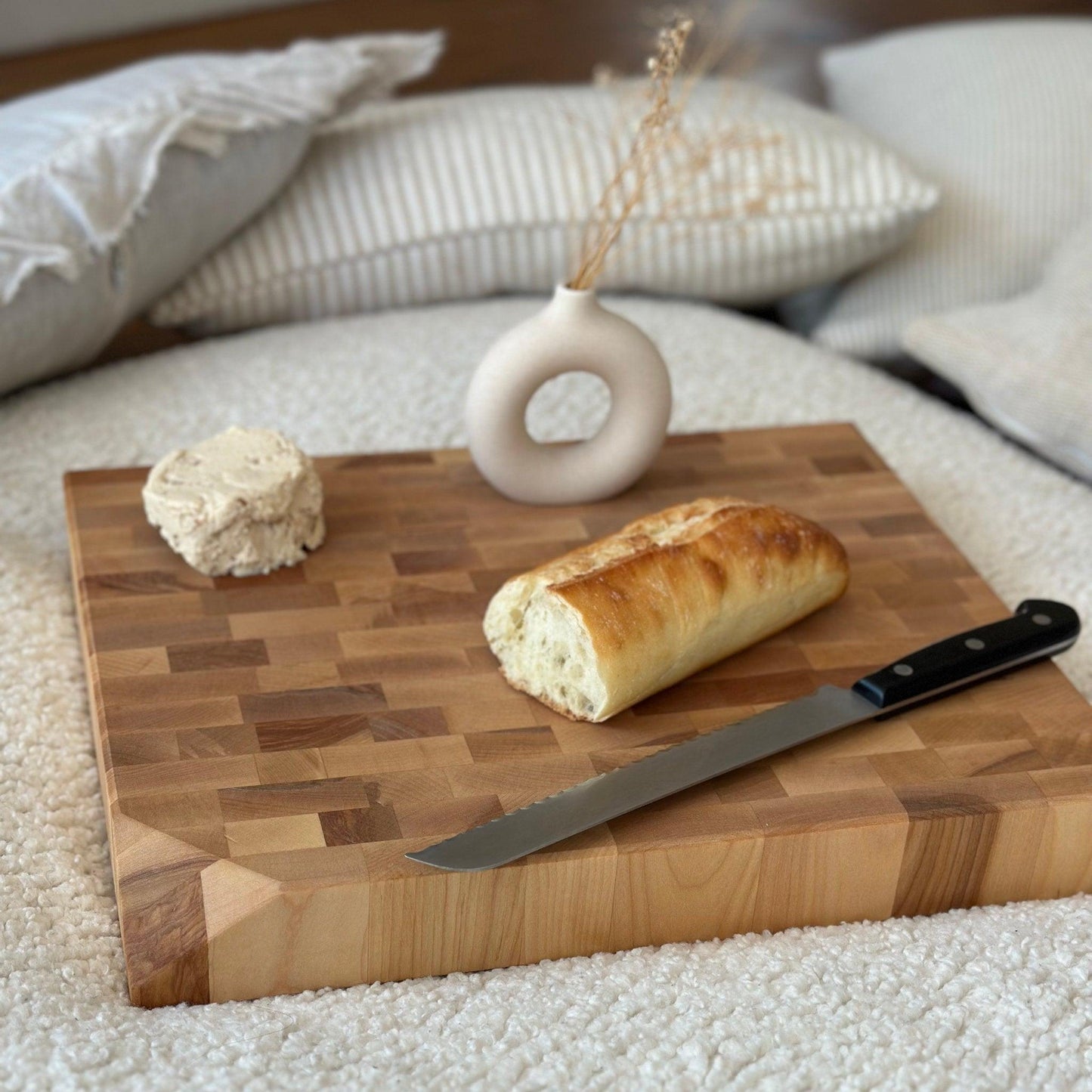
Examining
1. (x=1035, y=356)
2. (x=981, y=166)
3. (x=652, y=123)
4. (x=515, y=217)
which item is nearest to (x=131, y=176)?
(x=515, y=217)

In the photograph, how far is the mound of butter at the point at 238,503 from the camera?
0.78m

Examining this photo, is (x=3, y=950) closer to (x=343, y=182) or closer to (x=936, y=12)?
→ (x=343, y=182)

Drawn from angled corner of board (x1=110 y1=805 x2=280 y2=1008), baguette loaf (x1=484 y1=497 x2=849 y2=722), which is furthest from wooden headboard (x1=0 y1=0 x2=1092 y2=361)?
angled corner of board (x1=110 y1=805 x2=280 y2=1008)

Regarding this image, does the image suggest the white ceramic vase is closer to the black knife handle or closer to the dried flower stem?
the dried flower stem

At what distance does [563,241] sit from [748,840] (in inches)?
30.8

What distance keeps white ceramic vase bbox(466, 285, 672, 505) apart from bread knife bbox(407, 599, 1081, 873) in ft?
0.82

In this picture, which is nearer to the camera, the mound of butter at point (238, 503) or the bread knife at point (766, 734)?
the bread knife at point (766, 734)

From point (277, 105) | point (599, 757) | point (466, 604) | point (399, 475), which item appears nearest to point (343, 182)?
point (277, 105)

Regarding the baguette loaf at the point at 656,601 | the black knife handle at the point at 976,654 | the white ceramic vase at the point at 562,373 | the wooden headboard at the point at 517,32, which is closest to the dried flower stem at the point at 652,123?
the white ceramic vase at the point at 562,373

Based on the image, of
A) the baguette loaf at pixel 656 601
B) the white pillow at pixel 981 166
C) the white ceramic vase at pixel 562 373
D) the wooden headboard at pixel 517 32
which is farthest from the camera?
the wooden headboard at pixel 517 32

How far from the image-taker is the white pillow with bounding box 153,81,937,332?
1244 millimetres

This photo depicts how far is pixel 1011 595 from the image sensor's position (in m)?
0.92

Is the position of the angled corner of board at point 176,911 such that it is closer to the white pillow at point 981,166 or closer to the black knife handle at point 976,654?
the black knife handle at point 976,654

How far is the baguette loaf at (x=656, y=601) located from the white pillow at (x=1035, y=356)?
14.7 inches
